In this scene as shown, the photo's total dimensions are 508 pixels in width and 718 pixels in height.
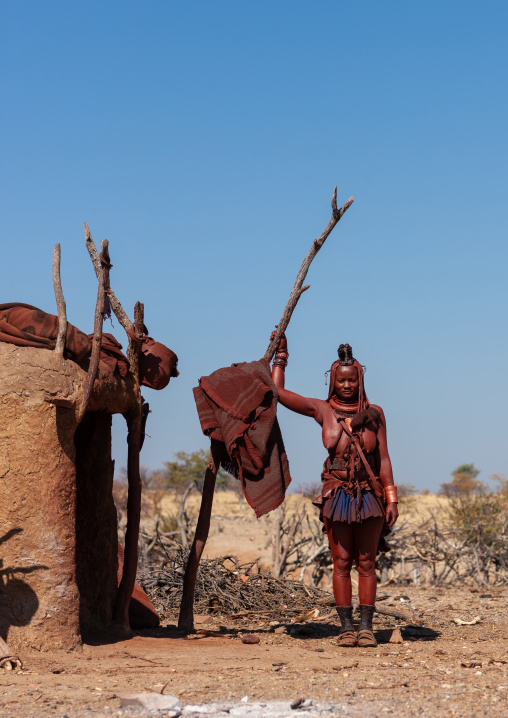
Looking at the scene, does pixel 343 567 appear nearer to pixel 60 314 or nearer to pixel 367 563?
pixel 367 563

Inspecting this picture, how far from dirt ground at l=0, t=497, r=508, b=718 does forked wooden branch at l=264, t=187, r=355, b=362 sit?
Result: 7.79 ft

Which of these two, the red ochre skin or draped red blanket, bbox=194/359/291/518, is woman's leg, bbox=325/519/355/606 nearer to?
the red ochre skin

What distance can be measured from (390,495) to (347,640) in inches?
44.8

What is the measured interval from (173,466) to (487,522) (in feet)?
69.0

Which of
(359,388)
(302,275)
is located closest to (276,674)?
(359,388)

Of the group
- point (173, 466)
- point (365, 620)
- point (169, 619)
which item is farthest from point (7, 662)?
point (173, 466)

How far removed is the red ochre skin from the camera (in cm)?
616

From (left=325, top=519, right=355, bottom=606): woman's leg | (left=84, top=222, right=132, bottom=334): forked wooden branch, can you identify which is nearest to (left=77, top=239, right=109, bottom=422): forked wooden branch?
(left=84, top=222, right=132, bottom=334): forked wooden branch

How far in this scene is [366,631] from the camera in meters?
6.07

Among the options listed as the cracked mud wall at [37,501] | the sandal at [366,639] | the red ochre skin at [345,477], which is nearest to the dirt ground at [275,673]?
the sandal at [366,639]

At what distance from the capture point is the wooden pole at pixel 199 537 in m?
6.68

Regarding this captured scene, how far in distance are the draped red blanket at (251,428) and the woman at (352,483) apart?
190 millimetres

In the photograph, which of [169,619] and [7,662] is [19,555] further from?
[169,619]

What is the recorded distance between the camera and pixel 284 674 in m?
4.77
